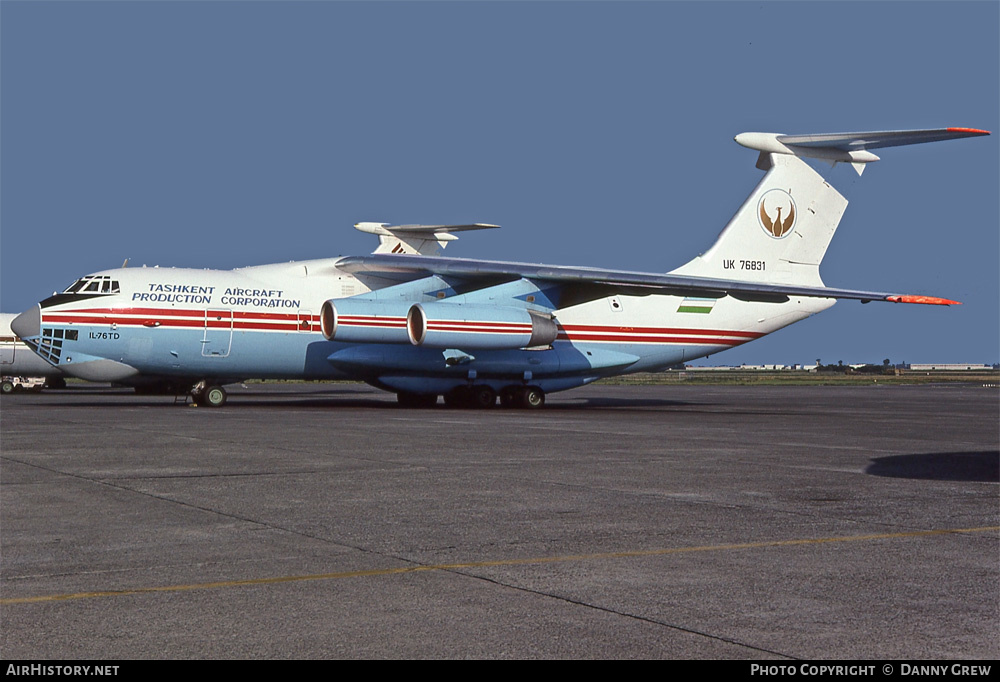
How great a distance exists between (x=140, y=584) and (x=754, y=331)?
25.6 meters

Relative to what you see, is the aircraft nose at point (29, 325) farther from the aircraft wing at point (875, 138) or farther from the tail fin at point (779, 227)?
the aircraft wing at point (875, 138)

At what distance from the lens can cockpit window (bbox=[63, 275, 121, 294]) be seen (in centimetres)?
2469

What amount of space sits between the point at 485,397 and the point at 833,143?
11183 mm

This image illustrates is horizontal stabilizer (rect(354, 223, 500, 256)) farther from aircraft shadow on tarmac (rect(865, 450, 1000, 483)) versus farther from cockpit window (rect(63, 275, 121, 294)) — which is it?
aircraft shadow on tarmac (rect(865, 450, 1000, 483))

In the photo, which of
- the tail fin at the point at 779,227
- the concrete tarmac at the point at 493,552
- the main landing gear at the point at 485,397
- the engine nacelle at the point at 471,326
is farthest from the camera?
the tail fin at the point at 779,227

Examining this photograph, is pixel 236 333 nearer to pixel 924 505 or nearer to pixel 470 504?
pixel 470 504

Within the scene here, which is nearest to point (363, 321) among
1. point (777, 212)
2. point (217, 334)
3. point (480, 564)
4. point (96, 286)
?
point (217, 334)

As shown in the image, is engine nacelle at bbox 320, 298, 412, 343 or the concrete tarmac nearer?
the concrete tarmac

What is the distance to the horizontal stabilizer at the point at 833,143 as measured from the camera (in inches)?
986

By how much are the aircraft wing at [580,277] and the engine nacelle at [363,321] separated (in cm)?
144

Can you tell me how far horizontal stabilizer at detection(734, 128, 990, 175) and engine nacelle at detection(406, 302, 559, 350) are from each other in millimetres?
7879

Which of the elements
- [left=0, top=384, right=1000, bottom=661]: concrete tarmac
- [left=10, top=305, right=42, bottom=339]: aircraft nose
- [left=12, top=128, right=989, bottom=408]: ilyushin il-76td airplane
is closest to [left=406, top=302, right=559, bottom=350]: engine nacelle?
[left=12, top=128, right=989, bottom=408]: ilyushin il-76td airplane

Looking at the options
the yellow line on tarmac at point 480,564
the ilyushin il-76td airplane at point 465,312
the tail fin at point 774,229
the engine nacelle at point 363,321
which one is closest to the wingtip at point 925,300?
the ilyushin il-76td airplane at point 465,312
